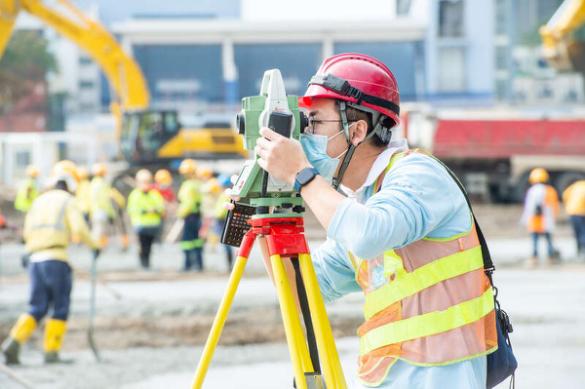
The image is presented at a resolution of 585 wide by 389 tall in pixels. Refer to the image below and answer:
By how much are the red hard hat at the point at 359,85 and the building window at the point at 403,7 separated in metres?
72.1

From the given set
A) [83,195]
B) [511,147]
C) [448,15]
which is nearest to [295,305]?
[83,195]

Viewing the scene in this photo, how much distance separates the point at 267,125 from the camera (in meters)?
2.62

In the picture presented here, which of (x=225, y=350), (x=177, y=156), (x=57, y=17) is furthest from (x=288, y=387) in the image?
(x=177, y=156)

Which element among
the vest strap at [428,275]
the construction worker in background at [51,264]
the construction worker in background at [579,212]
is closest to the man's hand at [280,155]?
the vest strap at [428,275]

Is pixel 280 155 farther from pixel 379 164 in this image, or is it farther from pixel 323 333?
pixel 323 333

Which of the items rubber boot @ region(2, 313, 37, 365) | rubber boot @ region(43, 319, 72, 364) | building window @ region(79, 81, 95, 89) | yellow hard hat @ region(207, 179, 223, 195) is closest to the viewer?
rubber boot @ region(2, 313, 37, 365)

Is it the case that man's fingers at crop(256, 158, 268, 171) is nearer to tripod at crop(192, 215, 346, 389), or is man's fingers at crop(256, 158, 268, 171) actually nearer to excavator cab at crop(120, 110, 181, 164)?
tripod at crop(192, 215, 346, 389)

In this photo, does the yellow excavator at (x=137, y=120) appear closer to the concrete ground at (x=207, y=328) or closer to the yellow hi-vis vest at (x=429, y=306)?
the concrete ground at (x=207, y=328)

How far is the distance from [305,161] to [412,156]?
1.01ft

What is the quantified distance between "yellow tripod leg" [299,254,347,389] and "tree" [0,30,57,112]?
6171 centimetres

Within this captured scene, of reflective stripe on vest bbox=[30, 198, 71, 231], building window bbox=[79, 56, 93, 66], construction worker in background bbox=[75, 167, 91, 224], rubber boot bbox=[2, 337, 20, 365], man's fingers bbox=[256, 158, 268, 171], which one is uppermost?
building window bbox=[79, 56, 93, 66]

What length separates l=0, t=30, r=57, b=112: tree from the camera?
63.0 metres

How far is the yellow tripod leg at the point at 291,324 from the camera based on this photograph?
9.14 ft

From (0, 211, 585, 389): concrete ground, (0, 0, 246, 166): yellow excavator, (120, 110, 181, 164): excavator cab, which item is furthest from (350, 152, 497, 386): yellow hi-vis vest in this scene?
(120, 110, 181, 164): excavator cab
